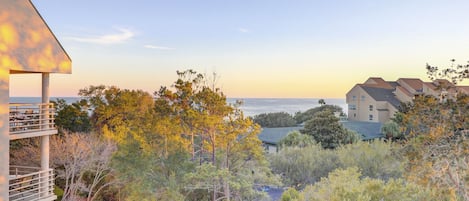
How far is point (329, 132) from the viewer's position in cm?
2539

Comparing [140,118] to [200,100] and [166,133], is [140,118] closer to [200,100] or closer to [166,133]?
[166,133]

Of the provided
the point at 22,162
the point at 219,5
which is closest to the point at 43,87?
the point at 22,162

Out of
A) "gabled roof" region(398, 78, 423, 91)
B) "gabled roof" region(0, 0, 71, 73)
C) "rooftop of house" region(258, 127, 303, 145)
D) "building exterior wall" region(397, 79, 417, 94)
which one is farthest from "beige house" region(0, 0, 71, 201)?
"building exterior wall" region(397, 79, 417, 94)

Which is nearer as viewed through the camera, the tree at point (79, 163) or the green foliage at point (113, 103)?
the tree at point (79, 163)

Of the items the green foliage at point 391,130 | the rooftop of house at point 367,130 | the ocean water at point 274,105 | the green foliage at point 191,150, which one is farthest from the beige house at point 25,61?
the green foliage at point 391,130

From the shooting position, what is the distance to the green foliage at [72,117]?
68.5 feet

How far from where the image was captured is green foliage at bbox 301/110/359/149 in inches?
988

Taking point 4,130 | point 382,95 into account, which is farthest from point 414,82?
point 4,130

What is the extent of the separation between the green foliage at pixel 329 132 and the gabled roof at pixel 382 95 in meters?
11.8

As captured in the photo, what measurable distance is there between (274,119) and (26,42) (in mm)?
45051

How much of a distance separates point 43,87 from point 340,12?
1492cm

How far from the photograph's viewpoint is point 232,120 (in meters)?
13.8

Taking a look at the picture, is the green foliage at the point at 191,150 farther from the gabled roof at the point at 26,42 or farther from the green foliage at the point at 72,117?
the green foliage at the point at 72,117

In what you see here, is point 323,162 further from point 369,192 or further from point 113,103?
point 113,103
